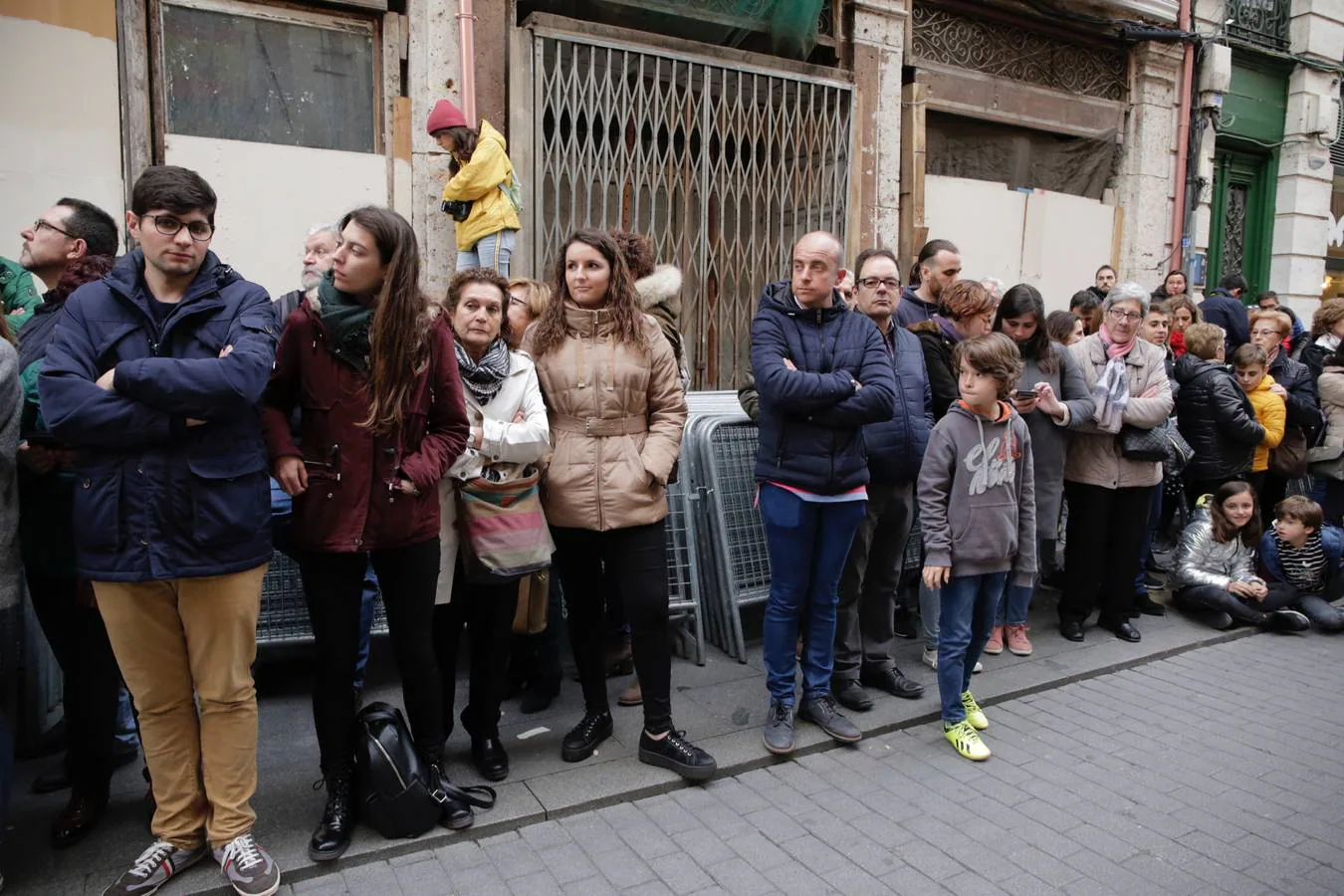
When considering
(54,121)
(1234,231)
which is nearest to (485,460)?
(54,121)

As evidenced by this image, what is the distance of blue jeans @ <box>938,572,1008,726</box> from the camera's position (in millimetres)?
3885

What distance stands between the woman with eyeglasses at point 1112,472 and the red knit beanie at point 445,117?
3977 millimetres

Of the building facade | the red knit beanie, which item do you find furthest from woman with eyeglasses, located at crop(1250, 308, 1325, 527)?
the red knit beanie

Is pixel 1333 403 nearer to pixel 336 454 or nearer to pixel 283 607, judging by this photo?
pixel 336 454

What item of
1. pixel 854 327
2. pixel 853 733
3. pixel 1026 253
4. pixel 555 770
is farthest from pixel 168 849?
pixel 1026 253

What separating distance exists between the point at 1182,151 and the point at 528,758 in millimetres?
10396

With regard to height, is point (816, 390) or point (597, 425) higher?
point (816, 390)

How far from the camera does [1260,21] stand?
38.1ft

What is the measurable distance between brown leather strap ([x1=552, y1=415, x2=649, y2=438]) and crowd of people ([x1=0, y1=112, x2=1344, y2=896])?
11 mm

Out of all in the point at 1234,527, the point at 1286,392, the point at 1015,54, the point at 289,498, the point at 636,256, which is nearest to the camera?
the point at 289,498

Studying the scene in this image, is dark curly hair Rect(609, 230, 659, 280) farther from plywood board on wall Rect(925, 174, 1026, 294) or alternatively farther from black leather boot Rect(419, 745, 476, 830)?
plywood board on wall Rect(925, 174, 1026, 294)

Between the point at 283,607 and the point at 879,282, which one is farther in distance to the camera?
the point at 879,282

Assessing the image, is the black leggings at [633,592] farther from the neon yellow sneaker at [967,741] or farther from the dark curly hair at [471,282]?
the neon yellow sneaker at [967,741]

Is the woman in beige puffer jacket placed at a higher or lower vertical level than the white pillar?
lower
